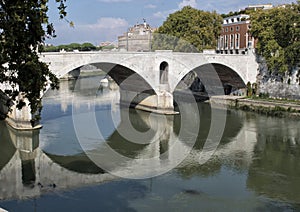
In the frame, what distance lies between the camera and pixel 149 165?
14039mm

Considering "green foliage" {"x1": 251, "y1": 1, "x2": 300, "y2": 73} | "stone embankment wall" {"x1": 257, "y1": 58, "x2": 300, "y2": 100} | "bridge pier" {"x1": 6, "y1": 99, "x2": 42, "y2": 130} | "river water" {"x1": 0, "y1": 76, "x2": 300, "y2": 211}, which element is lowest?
"river water" {"x1": 0, "y1": 76, "x2": 300, "y2": 211}

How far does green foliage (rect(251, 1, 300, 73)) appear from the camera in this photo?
2452 cm

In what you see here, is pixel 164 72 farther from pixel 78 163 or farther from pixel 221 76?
pixel 78 163

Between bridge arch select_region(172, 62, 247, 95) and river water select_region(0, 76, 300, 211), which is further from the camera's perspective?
bridge arch select_region(172, 62, 247, 95)

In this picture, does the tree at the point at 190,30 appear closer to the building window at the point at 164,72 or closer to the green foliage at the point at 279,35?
the green foliage at the point at 279,35

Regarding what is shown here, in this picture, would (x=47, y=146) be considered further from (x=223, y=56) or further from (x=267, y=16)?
(x=267, y=16)

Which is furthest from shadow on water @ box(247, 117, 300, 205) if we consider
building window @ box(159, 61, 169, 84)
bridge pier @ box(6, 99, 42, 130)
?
bridge pier @ box(6, 99, 42, 130)

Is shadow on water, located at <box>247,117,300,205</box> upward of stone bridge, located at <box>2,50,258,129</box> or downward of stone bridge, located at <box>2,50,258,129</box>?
downward

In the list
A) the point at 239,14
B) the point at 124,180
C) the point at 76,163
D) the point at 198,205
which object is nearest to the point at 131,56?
the point at 76,163

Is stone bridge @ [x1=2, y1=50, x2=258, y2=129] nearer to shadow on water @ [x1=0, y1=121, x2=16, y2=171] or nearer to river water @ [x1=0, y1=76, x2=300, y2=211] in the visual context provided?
shadow on water @ [x1=0, y1=121, x2=16, y2=171]

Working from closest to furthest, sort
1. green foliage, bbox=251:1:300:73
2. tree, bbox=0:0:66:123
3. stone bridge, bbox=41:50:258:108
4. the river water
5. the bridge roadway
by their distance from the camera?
tree, bbox=0:0:66:123 < the river water < the bridge roadway < stone bridge, bbox=41:50:258:108 < green foliage, bbox=251:1:300:73

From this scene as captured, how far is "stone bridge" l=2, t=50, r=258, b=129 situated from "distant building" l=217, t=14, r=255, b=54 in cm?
450

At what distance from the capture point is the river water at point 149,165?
10.6 meters

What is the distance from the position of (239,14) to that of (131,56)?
1714cm
